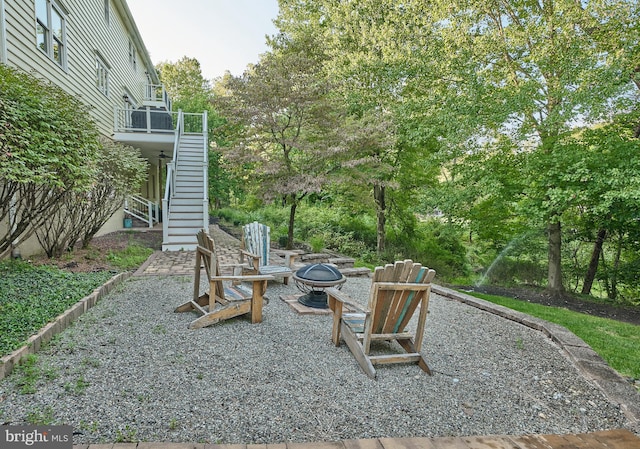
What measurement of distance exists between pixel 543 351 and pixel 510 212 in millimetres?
5660

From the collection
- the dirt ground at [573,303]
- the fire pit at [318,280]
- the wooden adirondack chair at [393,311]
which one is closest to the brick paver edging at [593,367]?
the wooden adirondack chair at [393,311]

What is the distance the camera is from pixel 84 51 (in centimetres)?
896

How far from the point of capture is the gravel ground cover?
6.82 feet

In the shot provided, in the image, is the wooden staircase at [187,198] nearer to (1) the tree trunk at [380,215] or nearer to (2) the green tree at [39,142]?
(2) the green tree at [39,142]

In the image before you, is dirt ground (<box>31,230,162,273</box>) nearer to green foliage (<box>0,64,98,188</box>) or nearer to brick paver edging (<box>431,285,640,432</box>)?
green foliage (<box>0,64,98,188</box>)

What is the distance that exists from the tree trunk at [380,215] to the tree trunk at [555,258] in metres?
4.36

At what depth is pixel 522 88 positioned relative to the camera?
6.88 m

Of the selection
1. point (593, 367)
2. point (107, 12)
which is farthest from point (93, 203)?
point (593, 367)

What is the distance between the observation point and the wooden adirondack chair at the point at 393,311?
9.41ft

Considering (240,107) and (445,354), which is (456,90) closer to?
(240,107)

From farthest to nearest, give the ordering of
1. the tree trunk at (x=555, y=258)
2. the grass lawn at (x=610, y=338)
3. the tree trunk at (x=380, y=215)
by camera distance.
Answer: the tree trunk at (x=380, y=215) < the tree trunk at (x=555, y=258) < the grass lawn at (x=610, y=338)

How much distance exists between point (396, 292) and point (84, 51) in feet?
34.8

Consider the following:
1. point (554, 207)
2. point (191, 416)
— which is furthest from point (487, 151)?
point (191, 416)

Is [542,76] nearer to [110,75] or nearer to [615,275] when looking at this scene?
[615,275]
